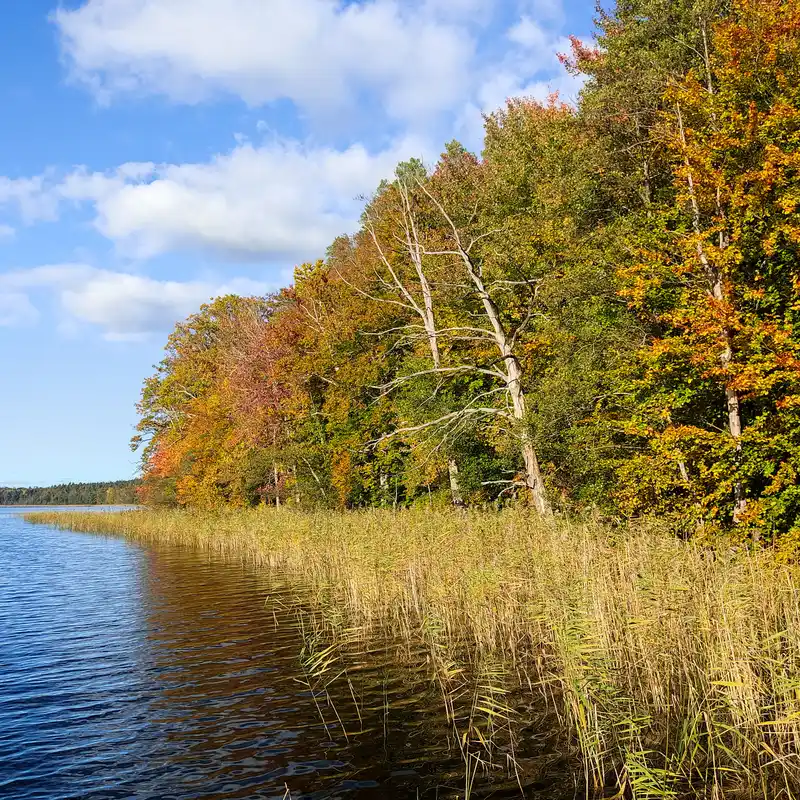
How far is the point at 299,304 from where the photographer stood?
3581cm

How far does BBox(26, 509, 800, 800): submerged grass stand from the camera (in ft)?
20.0

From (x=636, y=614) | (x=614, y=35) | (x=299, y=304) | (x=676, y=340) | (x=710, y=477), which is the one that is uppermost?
(x=614, y=35)

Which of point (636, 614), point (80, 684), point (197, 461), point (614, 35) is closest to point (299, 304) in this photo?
Answer: point (197, 461)

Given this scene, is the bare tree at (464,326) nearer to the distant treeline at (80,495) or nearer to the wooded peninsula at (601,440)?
the wooded peninsula at (601,440)

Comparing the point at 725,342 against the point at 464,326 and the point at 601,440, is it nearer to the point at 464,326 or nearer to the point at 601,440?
the point at 601,440

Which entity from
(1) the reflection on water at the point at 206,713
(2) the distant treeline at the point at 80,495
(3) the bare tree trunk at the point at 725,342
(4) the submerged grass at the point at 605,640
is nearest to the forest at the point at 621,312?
(3) the bare tree trunk at the point at 725,342

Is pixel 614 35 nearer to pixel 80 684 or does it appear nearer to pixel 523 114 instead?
pixel 523 114

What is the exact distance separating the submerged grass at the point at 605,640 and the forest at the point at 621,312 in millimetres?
3822

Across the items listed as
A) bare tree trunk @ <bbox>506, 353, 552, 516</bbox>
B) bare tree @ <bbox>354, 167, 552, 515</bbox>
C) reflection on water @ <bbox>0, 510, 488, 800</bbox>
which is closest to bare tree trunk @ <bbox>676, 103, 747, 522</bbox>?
bare tree @ <bbox>354, 167, 552, 515</bbox>

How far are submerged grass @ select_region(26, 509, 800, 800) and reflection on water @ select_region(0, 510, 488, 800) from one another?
76 cm

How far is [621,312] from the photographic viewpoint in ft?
62.3

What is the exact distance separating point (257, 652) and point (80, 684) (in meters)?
2.89

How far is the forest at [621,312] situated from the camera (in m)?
14.6

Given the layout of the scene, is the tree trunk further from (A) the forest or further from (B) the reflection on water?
(B) the reflection on water
